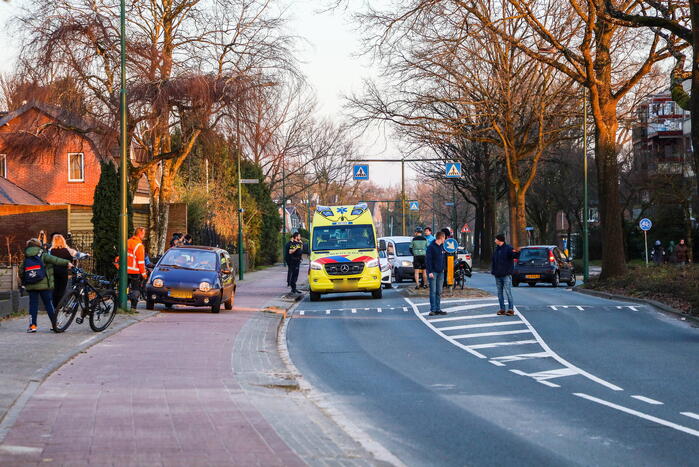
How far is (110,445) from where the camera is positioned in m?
7.68

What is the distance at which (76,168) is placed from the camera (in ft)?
165

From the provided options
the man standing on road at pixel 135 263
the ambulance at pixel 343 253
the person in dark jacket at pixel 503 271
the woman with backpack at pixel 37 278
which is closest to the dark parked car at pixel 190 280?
the man standing on road at pixel 135 263

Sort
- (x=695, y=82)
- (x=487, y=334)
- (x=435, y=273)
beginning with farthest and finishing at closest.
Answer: (x=435, y=273) → (x=695, y=82) → (x=487, y=334)

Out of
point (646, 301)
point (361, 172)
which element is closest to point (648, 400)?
point (646, 301)

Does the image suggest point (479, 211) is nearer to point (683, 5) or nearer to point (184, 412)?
point (683, 5)

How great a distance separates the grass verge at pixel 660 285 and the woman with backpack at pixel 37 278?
1266 centimetres

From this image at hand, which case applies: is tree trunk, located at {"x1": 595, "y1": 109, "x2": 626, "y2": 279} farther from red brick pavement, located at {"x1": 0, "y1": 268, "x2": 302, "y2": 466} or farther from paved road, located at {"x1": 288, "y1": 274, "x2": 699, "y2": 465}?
red brick pavement, located at {"x1": 0, "y1": 268, "x2": 302, "y2": 466}

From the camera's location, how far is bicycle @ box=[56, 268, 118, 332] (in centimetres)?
1772

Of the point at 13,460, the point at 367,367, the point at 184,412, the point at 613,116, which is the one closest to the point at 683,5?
the point at 613,116

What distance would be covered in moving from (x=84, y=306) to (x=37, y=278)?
93cm

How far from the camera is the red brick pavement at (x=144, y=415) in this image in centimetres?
731

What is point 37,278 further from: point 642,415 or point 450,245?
point 450,245

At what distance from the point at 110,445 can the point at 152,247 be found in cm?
2999

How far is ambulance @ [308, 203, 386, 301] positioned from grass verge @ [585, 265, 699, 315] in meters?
6.99
